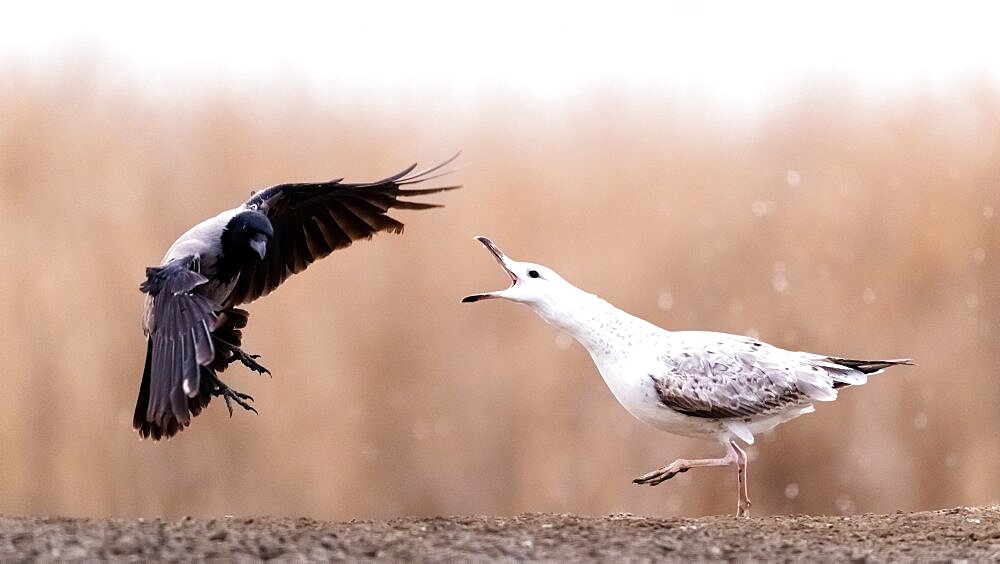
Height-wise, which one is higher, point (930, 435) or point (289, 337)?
point (289, 337)

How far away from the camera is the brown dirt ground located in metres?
2.40

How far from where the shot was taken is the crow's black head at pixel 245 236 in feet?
11.2

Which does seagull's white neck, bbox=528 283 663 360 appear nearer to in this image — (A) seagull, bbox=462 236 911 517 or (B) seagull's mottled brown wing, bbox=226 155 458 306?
(A) seagull, bbox=462 236 911 517

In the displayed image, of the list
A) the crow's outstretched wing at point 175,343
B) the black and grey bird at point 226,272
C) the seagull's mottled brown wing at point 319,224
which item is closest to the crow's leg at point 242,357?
the black and grey bird at point 226,272

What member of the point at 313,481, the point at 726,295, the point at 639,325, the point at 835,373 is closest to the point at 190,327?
the point at 639,325

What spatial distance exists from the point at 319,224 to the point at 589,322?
1072mm

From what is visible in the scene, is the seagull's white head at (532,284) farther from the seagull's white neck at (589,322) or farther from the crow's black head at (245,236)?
the crow's black head at (245,236)

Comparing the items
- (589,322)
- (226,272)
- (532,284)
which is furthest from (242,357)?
(589,322)

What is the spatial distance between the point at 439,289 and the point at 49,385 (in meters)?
1.75

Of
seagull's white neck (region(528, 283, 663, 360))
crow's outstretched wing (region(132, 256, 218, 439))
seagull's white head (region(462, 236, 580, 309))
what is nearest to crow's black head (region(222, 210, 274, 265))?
crow's outstretched wing (region(132, 256, 218, 439))

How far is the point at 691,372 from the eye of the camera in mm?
3336

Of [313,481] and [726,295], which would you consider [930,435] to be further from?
[313,481]

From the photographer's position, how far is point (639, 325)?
11.5 ft

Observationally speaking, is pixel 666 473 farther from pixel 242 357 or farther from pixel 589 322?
pixel 242 357
